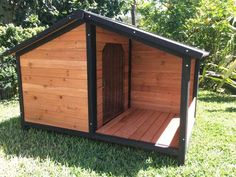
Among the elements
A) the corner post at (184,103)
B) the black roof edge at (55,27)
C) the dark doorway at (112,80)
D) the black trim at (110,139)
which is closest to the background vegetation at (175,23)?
the black roof edge at (55,27)

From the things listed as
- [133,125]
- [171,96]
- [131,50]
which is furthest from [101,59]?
[171,96]

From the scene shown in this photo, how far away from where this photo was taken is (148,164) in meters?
4.44

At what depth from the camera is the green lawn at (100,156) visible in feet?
13.7

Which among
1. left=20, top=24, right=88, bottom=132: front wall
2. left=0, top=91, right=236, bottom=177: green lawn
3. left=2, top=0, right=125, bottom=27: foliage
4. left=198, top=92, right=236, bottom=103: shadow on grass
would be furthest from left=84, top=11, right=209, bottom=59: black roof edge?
left=2, top=0, right=125, bottom=27: foliage

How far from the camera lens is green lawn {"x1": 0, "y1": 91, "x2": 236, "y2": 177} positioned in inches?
165

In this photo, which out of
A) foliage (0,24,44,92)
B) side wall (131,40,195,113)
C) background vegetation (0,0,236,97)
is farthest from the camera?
background vegetation (0,0,236,97)

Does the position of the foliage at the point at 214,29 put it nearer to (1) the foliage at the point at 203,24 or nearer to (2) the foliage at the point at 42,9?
(1) the foliage at the point at 203,24

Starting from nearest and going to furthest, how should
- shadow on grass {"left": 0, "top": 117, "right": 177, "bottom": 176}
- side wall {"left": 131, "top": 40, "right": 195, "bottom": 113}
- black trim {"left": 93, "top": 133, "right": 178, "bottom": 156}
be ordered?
shadow on grass {"left": 0, "top": 117, "right": 177, "bottom": 176}
black trim {"left": 93, "top": 133, "right": 178, "bottom": 156}
side wall {"left": 131, "top": 40, "right": 195, "bottom": 113}

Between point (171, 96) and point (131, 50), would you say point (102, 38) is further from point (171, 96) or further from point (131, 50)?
point (171, 96)

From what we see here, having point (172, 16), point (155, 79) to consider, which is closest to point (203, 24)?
point (172, 16)

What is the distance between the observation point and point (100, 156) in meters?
4.71

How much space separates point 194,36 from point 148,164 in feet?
33.2

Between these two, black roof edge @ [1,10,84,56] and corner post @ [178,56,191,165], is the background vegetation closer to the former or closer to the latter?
black roof edge @ [1,10,84,56]

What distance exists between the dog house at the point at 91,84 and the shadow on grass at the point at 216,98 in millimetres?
2947
